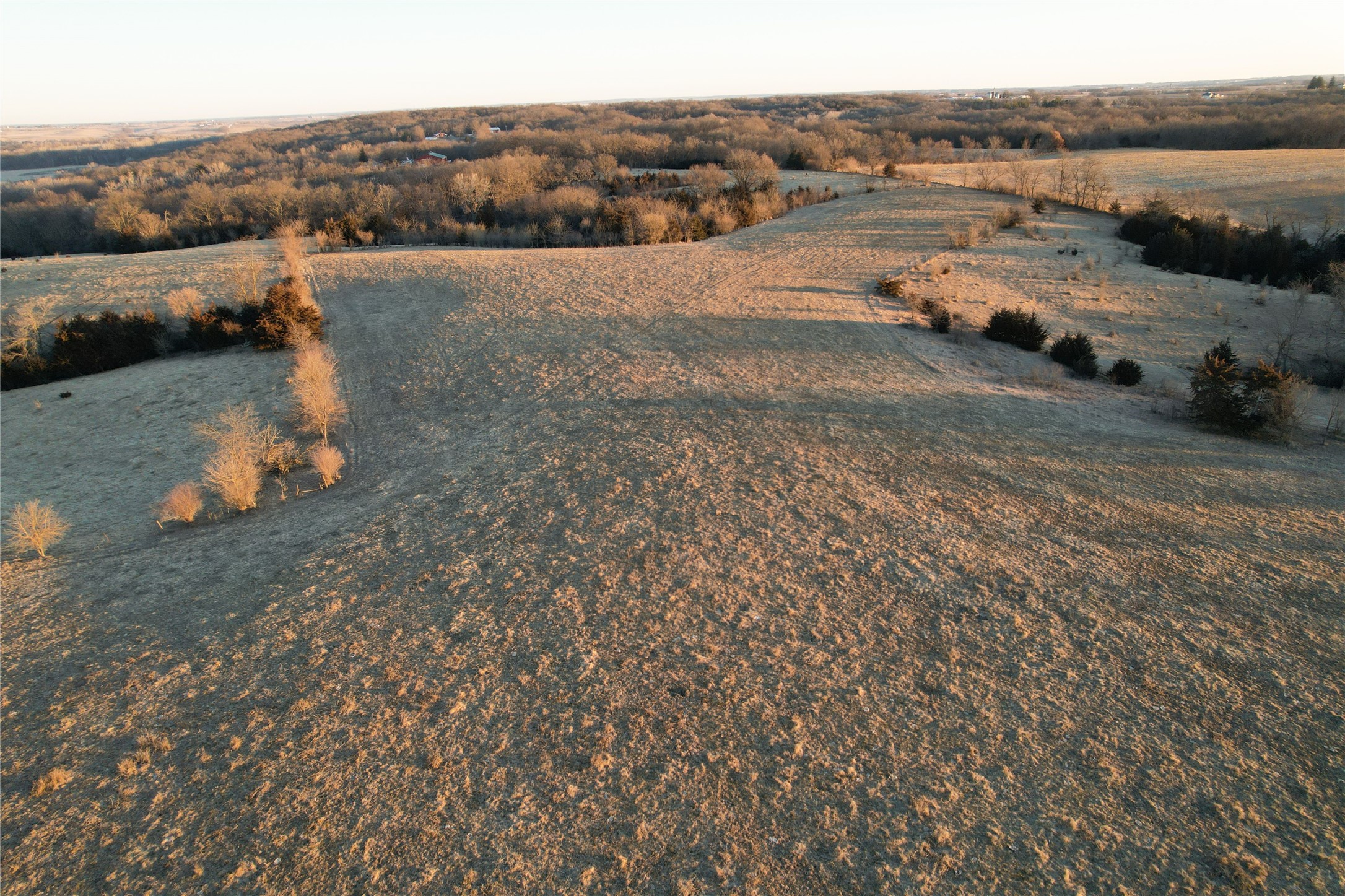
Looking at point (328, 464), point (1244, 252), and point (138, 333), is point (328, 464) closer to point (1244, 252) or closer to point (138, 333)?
point (138, 333)

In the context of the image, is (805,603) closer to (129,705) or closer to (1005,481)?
A: (1005,481)

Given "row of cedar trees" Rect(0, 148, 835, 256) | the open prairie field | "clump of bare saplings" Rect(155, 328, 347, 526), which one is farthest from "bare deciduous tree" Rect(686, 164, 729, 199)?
"clump of bare saplings" Rect(155, 328, 347, 526)

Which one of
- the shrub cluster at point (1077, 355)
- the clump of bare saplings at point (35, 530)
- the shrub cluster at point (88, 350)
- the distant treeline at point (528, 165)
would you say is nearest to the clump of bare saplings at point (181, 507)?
the clump of bare saplings at point (35, 530)

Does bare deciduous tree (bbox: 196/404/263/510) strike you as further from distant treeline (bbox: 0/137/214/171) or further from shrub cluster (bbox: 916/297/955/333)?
distant treeline (bbox: 0/137/214/171)

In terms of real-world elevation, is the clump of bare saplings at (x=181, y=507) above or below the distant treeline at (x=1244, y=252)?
below

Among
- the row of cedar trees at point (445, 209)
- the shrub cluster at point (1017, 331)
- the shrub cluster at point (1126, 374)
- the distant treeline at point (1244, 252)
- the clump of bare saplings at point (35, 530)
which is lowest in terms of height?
the clump of bare saplings at point (35, 530)

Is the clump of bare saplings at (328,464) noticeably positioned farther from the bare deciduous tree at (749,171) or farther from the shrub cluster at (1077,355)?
the bare deciduous tree at (749,171)

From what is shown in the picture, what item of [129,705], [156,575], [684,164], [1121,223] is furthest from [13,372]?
[684,164]

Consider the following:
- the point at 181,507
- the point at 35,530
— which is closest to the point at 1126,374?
the point at 181,507
